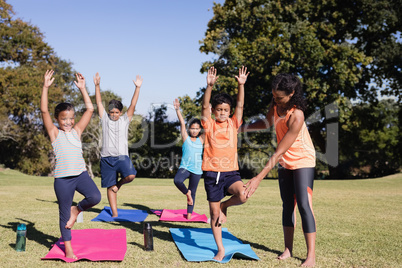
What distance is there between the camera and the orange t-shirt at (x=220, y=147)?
18.2 ft

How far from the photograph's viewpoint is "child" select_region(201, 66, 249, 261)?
5.48m

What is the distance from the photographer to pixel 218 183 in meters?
5.52

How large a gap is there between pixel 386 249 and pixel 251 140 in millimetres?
25326

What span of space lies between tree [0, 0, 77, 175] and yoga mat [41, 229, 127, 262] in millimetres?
29537

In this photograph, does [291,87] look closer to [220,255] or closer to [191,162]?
[220,255]

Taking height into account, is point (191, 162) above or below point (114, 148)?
below

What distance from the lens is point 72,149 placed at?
17.7 ft

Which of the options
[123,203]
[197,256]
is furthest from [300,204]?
[123,203]

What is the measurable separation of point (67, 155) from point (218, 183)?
2.15m

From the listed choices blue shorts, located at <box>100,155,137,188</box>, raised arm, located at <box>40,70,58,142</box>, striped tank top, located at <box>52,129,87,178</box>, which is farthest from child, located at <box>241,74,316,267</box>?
blue shorts, located at <box>100,155,137,188</box>

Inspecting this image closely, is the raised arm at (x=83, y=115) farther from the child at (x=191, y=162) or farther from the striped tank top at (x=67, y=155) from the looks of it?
the child at (x=191, y=162)

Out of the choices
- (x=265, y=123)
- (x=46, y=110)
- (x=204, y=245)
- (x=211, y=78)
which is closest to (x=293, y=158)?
(x=265, y=123)

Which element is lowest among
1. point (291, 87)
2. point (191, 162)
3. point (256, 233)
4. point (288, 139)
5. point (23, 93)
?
point (256, 233)

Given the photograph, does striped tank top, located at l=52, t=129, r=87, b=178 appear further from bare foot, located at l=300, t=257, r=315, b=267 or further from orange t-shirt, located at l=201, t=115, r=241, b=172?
bare foot, located at l=300, t=257, r=315, b=267
